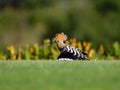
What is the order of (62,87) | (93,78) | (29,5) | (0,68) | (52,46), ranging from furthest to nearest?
(29,5) → (52,46) → (0,68) → (93,78) → (62,87)

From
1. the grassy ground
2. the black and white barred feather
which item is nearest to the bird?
the black and white barred feather

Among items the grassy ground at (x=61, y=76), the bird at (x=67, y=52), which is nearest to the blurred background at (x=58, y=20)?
the bird at (x=67, y=52)

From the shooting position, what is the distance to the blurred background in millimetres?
24234

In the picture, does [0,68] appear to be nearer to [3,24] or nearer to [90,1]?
[3,24]

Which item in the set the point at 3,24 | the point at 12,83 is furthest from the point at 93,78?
the point at 3,24

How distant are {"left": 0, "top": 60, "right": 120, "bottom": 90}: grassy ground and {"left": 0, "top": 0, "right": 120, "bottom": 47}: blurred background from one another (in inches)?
657

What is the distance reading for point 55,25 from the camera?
25.7 metres

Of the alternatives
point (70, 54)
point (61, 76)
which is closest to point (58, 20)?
point (70, 54)

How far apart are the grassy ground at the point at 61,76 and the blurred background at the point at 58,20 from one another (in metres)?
16.7

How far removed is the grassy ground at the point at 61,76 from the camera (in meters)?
5.46

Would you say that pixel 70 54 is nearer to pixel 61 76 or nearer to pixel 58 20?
pixel 61 76

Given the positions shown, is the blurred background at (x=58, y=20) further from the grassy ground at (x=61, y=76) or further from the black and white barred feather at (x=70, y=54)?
the grassy ground at (x=61, y=76)

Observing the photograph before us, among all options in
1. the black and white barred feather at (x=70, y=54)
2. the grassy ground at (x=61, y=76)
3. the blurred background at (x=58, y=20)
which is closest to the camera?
the grassy ground at (x=61, y=76)

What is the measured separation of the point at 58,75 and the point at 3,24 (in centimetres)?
1835
